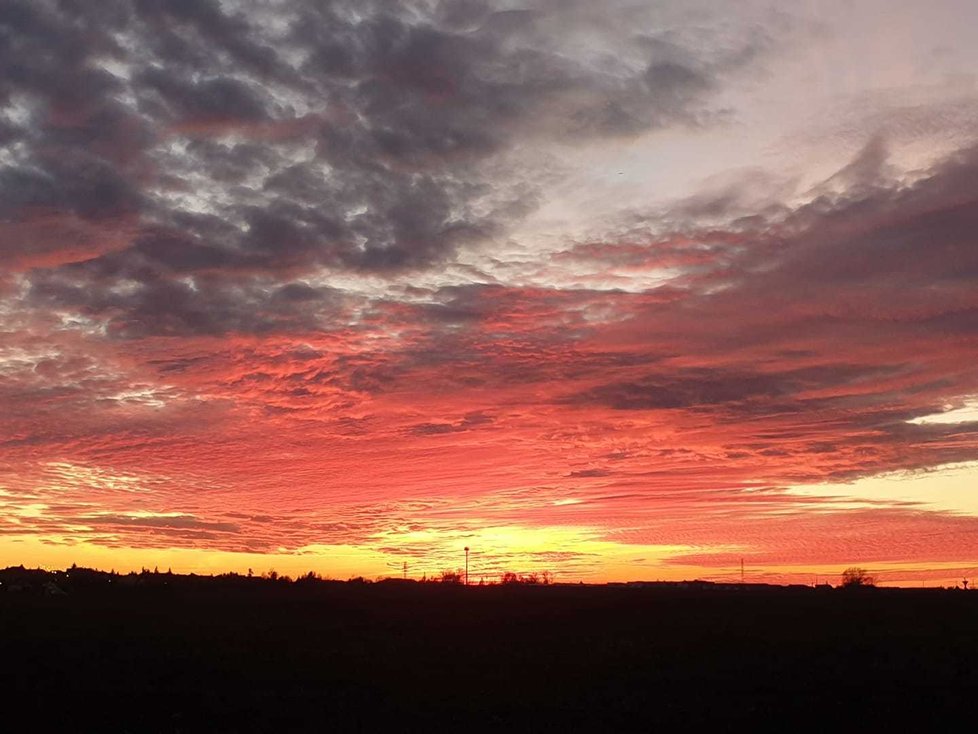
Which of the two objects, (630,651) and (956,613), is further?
(956,613)

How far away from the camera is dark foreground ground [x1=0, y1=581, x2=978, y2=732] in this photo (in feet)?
92.4

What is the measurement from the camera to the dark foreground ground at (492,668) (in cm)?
2817

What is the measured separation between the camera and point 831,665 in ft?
114

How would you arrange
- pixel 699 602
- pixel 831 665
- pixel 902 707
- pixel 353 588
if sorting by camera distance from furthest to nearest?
pixel 353 588 → pixel 699 602 → pixel 831 665 → pixel 902 707

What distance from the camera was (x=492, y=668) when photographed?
35312 mm

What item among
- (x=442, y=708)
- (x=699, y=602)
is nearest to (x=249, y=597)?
(x=699, y=602)

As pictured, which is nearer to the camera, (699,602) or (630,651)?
(630,651)

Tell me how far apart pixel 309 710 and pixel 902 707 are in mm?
17221

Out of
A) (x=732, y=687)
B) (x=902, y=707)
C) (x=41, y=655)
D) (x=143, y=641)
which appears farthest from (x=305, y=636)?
(x=902, y=707)

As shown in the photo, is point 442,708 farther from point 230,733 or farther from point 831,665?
point 831,665

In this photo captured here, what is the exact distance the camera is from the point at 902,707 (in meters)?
28.9

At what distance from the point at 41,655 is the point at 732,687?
2542 centimetres

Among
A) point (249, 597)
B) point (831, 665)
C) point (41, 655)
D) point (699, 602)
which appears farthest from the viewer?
point (249, 597)

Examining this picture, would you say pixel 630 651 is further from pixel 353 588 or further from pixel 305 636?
pixel 353 588
